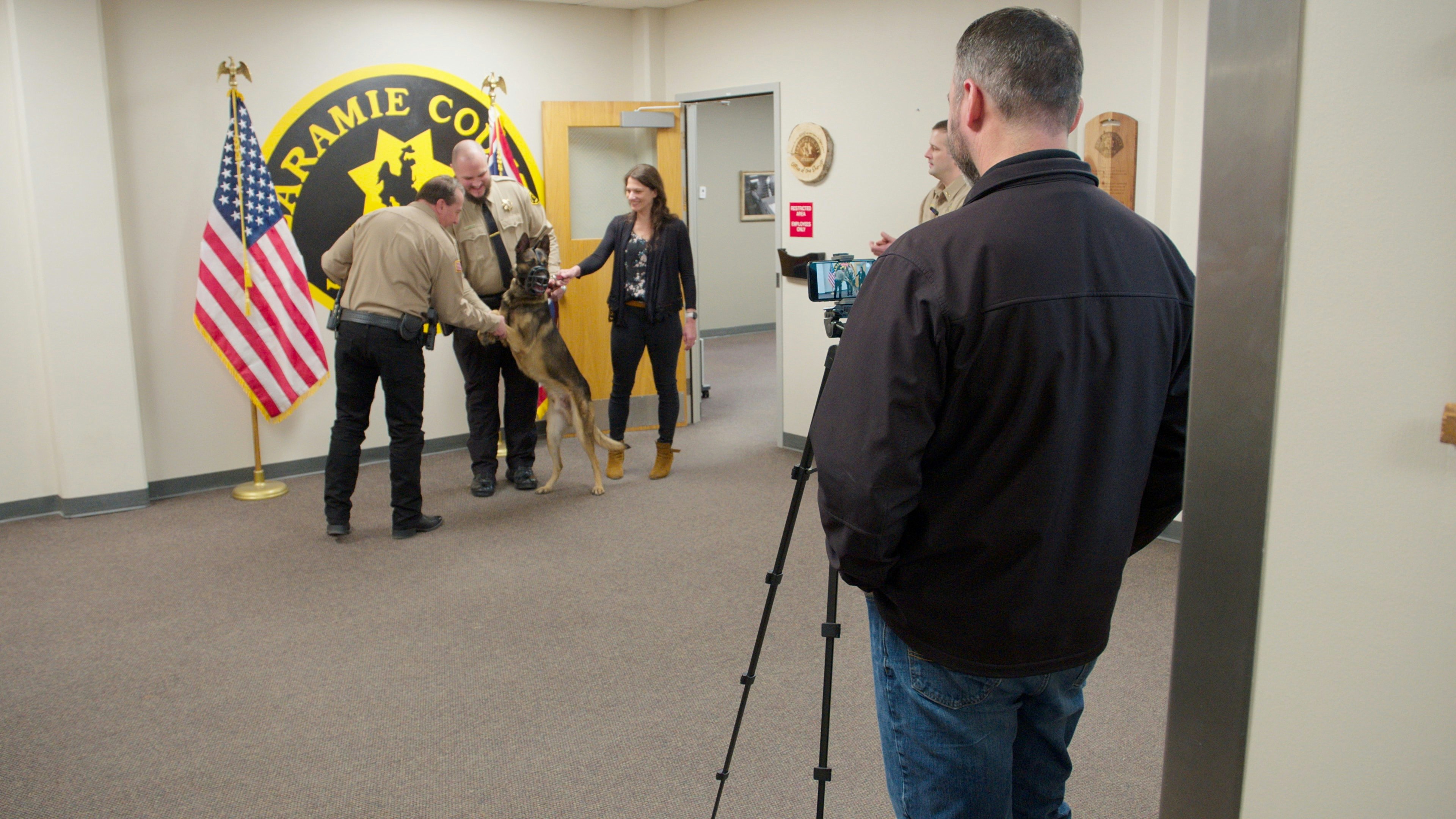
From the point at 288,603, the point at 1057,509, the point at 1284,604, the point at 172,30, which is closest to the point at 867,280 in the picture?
the point at 1057,509

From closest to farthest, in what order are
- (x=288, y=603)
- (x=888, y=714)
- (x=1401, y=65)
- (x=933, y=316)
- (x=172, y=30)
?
(x=1401, y=65)
(x=933, y=316)
(x=888, y=714)
(x=288, y=603)
(x=172, y=30)

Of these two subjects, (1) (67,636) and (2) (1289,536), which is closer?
(2) (1289,536)

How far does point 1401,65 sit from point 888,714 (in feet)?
3.43

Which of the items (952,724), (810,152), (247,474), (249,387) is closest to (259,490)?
(247,474)

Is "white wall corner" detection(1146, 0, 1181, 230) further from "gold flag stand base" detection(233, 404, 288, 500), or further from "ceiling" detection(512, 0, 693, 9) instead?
"gold flag stand base" detection(233, 404, 288, 500)

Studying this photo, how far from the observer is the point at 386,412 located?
187 inches

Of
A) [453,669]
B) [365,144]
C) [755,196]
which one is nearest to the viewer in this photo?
[453,669]

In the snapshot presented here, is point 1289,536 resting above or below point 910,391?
below

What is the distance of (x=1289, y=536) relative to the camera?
3.49ft

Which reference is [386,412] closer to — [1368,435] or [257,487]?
[257,487]

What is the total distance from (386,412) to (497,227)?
51.5 inches

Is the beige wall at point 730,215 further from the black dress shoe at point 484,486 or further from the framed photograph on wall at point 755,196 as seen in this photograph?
the black dress shoe at point 484,486

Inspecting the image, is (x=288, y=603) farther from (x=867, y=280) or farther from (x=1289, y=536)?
(x=1289, y=536)

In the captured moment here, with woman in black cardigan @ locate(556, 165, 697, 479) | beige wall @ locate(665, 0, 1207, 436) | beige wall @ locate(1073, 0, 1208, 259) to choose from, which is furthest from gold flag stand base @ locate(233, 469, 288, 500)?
beige wall @ locate(1073, 0, 1208, 259)
